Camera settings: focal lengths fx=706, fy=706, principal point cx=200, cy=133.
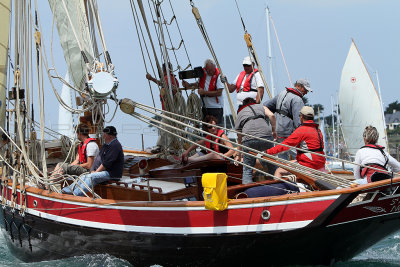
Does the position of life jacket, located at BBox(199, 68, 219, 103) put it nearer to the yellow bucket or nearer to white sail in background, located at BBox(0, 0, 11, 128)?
white sail in background, located at BBox(0, 0, 11, 128)

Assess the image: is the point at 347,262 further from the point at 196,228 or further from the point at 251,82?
the point at 251,82

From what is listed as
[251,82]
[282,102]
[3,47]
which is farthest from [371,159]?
[3,47]

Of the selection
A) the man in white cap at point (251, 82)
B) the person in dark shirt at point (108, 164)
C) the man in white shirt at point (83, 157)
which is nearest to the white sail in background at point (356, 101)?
the man in white cap at point (251, 82)

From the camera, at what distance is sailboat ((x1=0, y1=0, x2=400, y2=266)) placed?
725 cm

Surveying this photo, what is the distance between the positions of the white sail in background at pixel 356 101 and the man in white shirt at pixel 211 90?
15305 mm

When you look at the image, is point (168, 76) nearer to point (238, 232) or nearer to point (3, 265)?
point (3, 265)

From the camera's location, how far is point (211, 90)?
11539 millimetres

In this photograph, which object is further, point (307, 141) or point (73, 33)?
point (73, 33)

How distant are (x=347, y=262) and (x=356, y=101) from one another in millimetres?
19573

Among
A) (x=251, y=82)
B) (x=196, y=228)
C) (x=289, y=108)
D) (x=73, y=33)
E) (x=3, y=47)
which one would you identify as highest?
(x=73, y=33)


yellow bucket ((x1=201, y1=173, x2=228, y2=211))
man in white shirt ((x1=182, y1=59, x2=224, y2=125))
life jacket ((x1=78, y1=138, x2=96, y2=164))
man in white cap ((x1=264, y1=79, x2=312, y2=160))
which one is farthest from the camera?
man in white shirt ((x1=182, y1=59, x2=224, y2=125))

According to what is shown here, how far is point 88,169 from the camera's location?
31.3ft

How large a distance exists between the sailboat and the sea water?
84 mm

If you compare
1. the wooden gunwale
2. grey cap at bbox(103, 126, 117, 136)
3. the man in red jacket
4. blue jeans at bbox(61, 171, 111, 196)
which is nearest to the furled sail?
grey cap at bbox(103, 126, 117, 136)
